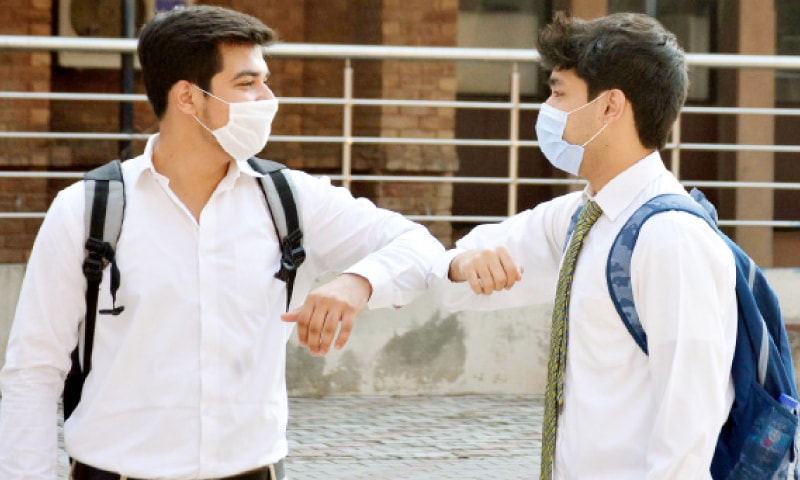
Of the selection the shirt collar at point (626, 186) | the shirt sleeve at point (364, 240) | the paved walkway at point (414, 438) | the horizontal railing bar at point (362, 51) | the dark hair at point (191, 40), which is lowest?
the paved walkway at point (414, 438)

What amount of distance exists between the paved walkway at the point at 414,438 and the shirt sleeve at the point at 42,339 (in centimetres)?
375

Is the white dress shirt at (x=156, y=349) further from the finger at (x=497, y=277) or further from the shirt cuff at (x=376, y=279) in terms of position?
the finger at (x=497, y=277)

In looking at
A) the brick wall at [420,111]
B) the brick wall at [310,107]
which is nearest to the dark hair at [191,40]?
the brick wall at [310,107]

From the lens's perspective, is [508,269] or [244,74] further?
[244,74]

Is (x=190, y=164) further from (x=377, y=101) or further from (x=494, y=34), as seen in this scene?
(x=494, y=34)

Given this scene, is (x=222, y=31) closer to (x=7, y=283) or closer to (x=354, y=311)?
(x=354, y=311)

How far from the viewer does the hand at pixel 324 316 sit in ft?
11.0

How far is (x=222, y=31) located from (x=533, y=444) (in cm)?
483

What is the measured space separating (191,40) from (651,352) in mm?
1327

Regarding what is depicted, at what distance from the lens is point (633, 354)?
10.7 ft

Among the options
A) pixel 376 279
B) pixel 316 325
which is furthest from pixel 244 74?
pixel 316 325

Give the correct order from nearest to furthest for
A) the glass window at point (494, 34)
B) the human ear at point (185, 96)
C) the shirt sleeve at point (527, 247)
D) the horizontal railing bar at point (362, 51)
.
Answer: the human ear at point (185, 96) → the shirt sleeve at point (527, 247) → the horizontal railing bar at point (362, 51) → the glass window at point (494, 34)

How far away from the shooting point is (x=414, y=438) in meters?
8.14

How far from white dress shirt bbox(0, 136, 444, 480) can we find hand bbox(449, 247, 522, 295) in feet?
0.64
